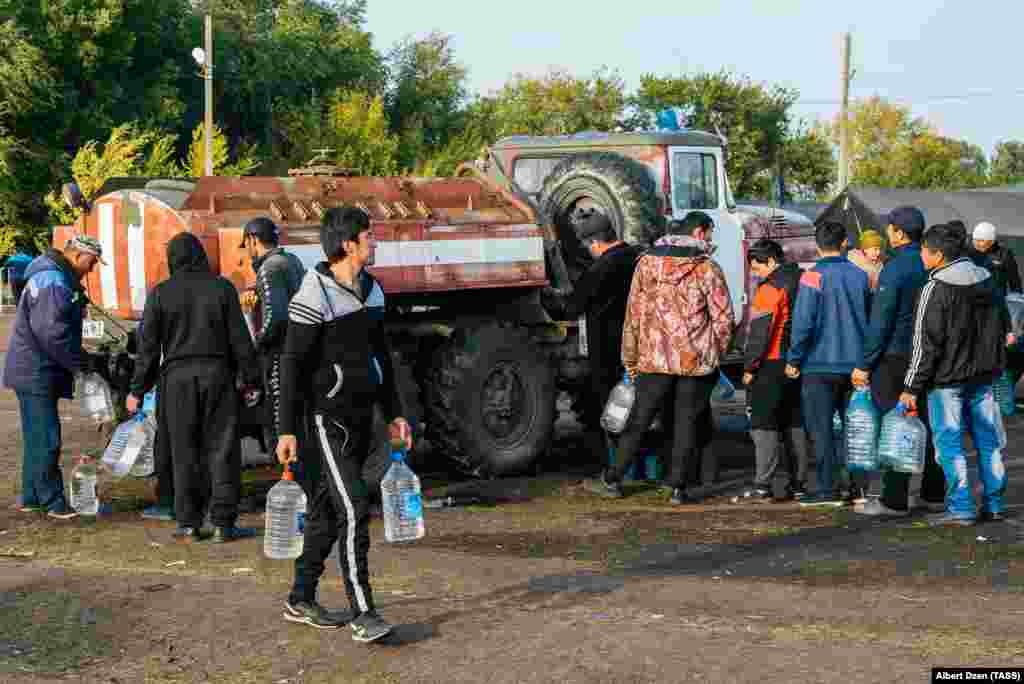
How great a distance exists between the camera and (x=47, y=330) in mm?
9039

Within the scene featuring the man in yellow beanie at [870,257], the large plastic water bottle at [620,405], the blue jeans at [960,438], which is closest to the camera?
the blue jeans at [960,438]

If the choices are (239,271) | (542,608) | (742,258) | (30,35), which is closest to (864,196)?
(742,258)

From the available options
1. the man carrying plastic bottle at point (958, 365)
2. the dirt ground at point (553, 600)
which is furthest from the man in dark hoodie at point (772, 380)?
the man carrying plastic bottle at point (958, 365)

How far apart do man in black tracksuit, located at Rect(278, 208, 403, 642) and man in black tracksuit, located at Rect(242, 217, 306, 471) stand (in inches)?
97.4

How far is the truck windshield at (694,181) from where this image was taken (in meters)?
12.6

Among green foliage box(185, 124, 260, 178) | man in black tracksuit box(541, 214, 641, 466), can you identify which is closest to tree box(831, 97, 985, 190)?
green foliage box(185, 124, 260, 178)

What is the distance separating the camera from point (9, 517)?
9.20m

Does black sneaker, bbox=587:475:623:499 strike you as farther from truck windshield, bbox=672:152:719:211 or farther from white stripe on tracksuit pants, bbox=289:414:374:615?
white stripe on tracksuit pants, bbox=289:414:374:615

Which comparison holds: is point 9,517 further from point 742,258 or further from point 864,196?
point 864,196

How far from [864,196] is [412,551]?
55.8ft

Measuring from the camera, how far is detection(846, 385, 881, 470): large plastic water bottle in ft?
30.0

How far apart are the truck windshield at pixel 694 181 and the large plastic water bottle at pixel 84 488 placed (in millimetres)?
5637

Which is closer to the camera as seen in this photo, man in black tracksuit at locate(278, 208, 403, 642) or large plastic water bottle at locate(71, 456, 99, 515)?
man in black tracksuit at locate(278, 208, 403, 642)

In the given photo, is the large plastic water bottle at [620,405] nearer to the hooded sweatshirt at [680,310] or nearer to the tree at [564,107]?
the hooded sweatshirt at [680,310]
